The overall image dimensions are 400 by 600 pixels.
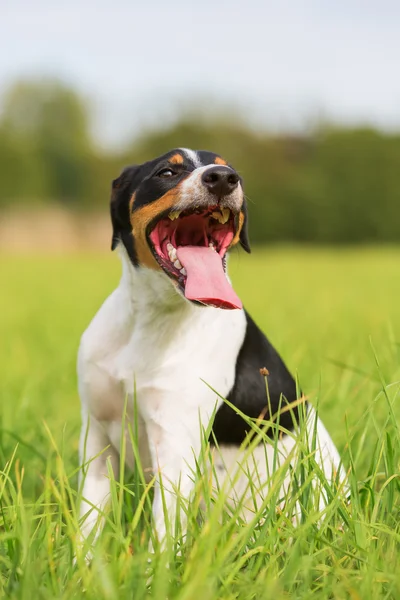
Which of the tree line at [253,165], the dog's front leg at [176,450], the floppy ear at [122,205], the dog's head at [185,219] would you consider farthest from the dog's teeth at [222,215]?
the tree line at [253,165]

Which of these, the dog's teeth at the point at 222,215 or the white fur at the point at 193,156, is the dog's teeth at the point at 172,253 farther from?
the white fur at the point at 193,156

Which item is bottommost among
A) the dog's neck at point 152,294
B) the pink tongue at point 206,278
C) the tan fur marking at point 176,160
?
the dog's neck at point 152,294

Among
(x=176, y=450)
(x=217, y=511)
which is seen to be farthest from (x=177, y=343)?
(x=217, y=511)

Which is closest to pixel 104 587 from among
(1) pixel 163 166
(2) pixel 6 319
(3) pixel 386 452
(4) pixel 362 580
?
(4) pixel 362 580

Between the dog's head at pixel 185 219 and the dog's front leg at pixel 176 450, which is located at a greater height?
the dog's head at pixel 185 219

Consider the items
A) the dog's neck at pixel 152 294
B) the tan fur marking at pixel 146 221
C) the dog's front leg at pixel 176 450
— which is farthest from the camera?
the dog's neck at pixel 152 294

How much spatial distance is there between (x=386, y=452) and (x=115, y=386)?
1085 millimetres

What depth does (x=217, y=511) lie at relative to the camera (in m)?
1.98

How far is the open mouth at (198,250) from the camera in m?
2.91

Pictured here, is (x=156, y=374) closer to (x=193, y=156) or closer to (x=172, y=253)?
(x=172, y=253)

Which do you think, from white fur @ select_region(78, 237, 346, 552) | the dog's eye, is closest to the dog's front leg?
white fur @ select_region(78, 237, 346, 552)

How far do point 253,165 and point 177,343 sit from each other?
50689mm

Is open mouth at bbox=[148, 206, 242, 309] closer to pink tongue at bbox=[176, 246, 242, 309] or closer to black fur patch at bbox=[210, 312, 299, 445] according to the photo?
pink tongue at bbox=[176, 246, 242, 309]

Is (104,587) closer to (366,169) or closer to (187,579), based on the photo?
(187,579)
